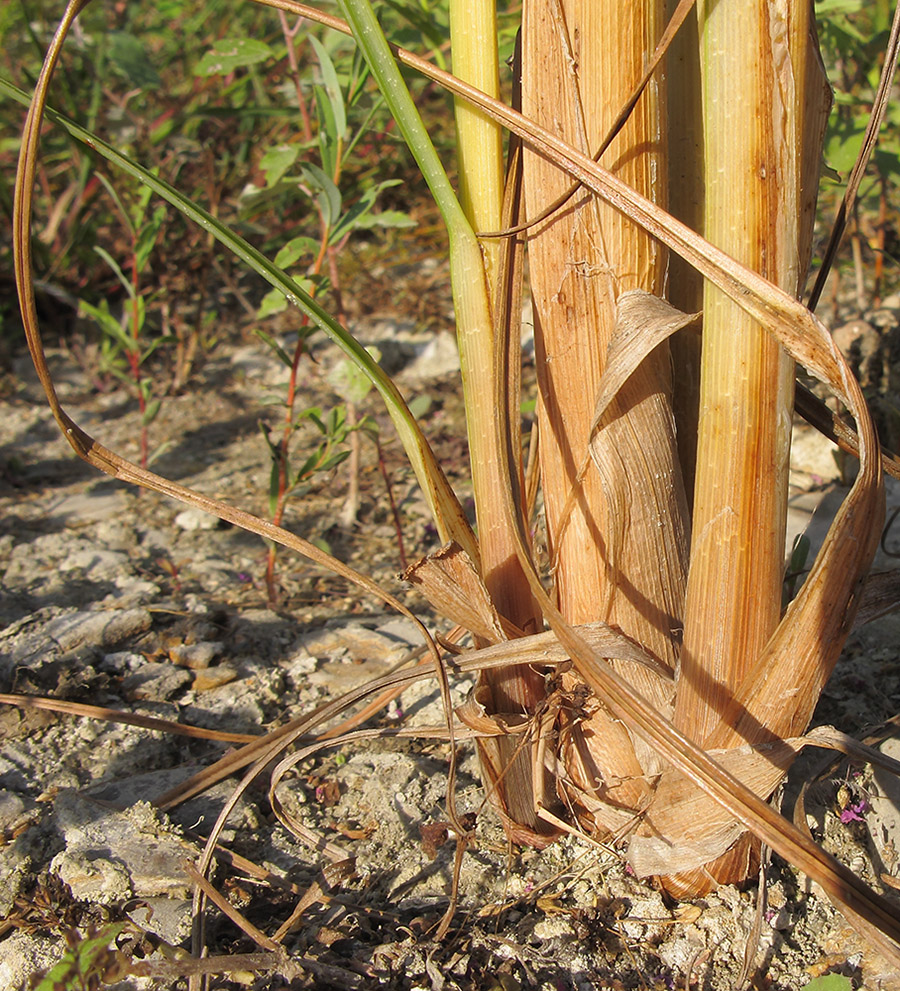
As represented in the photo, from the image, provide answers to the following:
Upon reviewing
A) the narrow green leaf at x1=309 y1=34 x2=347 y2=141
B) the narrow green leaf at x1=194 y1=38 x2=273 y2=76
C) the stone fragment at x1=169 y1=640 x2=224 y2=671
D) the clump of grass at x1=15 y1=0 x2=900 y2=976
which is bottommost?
the stone fragment at x1=169 y1=640 x2=224 y2=671

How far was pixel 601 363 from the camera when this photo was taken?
0.91 m

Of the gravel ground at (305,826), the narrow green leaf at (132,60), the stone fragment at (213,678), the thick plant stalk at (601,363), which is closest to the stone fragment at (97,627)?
the gravel ground at (305,826)

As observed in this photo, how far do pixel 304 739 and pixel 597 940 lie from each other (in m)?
0.50

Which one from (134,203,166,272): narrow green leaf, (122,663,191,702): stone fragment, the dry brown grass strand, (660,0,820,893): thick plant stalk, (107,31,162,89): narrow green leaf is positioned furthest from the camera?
(107,31,162,89): narrow green leaf

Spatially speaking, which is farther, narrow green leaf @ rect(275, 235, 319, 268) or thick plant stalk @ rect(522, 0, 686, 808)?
narrow green leaf @ rect(275, 235, 319, 268)

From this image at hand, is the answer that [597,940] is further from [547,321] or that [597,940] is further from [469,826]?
[547,321]

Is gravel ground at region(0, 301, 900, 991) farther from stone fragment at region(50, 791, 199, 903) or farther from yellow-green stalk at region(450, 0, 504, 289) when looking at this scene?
yellow-green stalk at region(450, 0, 504, 289)

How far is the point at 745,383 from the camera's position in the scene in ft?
2.70

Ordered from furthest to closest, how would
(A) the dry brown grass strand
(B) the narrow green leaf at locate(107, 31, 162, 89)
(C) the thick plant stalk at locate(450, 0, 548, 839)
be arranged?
(B) the narrow green leaf at locate(107, 31, 162, 89)
(A) the dry brown grass strand
(C) the thick plant stalk at locate(450, 0, 548, 839)

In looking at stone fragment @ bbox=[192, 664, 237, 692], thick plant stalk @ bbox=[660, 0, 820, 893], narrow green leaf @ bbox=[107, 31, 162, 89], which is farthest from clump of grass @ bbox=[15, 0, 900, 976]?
narrow green leaf @ bbox=[107, 31, 162, 89]

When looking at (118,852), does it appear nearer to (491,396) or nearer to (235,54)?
(491,396)

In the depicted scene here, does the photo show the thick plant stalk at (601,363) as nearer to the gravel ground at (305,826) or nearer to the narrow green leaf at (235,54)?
the gravel ground at (305,826)

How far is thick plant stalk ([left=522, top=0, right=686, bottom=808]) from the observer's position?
0.84 m

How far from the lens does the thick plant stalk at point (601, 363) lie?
0.84 m
